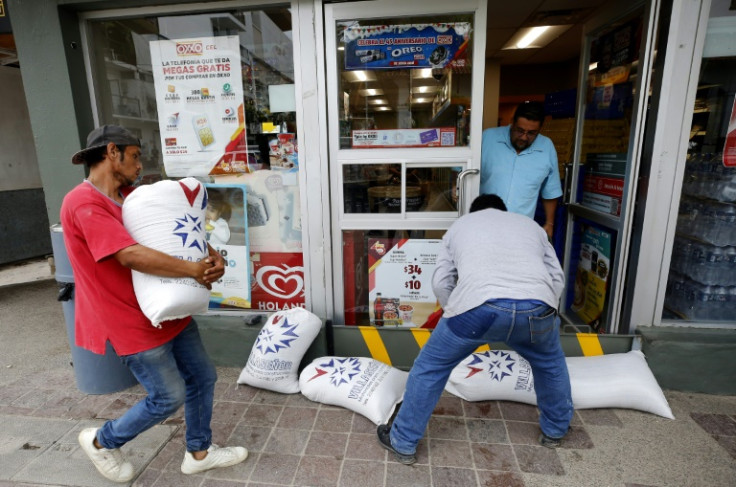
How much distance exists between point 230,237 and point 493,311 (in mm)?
2322

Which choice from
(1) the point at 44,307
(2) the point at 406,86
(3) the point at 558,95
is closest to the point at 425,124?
(2) the point at 406,86

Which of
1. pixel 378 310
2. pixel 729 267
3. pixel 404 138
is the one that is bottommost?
pixel 378 310

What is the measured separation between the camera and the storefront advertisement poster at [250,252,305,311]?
11.7 feet

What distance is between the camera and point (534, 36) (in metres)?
5.92

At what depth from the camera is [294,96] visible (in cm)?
321

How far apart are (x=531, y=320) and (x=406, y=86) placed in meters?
1.90

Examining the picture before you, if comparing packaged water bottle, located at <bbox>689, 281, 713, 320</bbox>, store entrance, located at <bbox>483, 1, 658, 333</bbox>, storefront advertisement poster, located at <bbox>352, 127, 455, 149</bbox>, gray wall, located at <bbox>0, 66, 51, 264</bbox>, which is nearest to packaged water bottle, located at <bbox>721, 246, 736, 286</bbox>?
packaged water bottle, located at <bbox>689, 281, 713, 320</bbox>

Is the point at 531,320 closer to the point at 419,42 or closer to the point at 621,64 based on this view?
the point at 419,42

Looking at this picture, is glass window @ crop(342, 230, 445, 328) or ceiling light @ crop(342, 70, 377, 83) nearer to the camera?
ceiling light @ crop(342, 70, 377, 83)

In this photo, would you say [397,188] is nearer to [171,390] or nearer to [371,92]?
[371,92]

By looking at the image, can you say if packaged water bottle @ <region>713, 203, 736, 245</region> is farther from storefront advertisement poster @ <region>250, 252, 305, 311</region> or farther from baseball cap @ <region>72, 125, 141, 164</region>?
baseball cap @ <region>72, 125, 141, 164</region>

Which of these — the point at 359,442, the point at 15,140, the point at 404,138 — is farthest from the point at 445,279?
the point at 15,140

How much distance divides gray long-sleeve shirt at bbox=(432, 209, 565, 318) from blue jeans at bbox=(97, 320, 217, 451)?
133 centimetres

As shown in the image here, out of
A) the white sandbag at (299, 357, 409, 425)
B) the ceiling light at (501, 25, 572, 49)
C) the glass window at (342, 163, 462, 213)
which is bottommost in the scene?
the white sandbag at (299, 357, 409, 425)
